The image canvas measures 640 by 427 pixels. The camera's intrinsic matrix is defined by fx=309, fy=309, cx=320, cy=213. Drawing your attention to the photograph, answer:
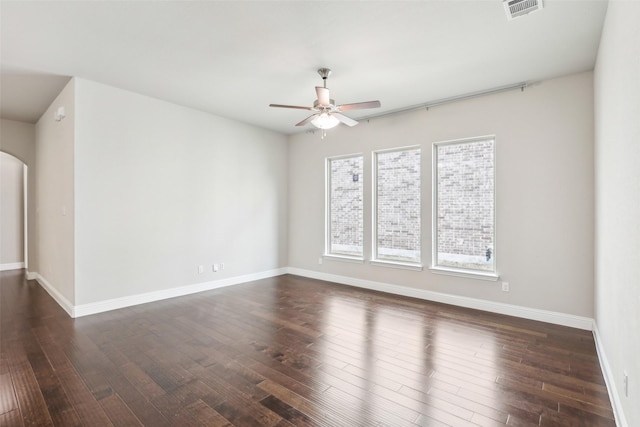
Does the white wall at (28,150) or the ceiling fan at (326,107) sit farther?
the white wall at (28,150)

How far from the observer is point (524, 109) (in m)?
3.90

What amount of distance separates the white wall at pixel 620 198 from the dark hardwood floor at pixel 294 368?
1.57ft

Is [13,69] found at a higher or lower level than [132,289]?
higher

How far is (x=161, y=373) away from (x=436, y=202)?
402 cm

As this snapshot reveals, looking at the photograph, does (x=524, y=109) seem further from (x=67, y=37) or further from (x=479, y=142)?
(x=67, y=37)

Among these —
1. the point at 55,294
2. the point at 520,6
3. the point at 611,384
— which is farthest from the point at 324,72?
the point at 55,294

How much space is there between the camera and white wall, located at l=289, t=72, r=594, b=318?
354 centimetres

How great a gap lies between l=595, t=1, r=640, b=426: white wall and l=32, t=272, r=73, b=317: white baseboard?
5.33 metres

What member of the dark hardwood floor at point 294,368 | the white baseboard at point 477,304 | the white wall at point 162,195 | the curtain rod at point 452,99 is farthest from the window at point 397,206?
the white wall at point 162,195

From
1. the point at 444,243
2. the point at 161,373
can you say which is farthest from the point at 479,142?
the point at 161,373

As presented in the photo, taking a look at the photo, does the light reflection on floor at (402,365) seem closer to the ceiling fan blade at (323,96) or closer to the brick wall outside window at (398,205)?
the brick wall outside window at (398,205)

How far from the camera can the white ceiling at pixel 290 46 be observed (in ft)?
8.24

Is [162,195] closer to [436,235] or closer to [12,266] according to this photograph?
[436,235]

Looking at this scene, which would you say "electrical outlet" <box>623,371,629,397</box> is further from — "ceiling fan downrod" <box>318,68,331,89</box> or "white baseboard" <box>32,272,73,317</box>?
"white baseboard" <box>32,272,73,317</box>
